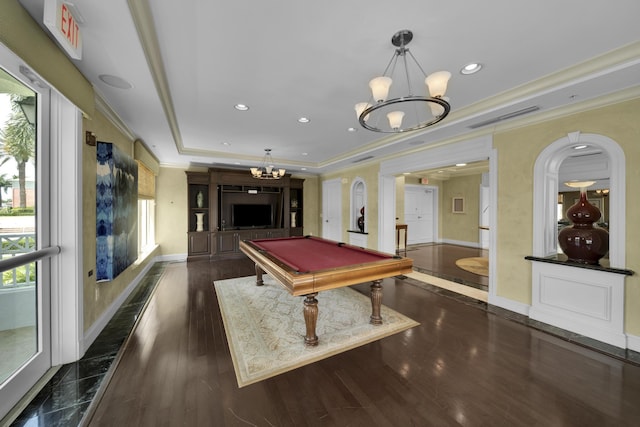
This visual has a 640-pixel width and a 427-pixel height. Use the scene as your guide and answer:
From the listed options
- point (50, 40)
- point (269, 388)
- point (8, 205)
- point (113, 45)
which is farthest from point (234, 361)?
point (50, 40)

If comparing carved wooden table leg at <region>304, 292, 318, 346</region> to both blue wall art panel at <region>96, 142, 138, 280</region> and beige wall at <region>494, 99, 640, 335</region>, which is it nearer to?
blue wall art panel at <region>96, 142, 138, 280</region>

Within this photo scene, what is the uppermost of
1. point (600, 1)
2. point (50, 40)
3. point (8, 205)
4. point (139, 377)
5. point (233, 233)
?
point (600, 1)

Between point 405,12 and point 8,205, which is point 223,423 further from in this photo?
point 405,12

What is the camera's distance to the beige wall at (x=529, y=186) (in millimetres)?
2219

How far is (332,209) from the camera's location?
717cm

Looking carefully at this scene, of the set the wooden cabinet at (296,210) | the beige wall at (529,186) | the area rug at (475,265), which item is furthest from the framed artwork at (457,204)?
the beige wall at (529,186)

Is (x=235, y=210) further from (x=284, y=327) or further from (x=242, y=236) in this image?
(x=284, y=327)

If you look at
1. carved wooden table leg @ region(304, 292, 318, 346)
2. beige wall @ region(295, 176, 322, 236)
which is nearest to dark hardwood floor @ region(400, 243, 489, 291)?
beige wall @ region(295, 176, 322, 236)

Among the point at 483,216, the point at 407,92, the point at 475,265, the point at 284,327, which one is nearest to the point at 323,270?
the point at 284,327

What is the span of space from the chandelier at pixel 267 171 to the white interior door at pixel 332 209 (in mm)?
1995

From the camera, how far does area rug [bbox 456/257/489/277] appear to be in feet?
15.6

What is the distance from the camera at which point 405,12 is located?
1.52 metres

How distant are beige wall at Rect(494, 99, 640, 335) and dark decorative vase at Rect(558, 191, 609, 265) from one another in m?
0.26

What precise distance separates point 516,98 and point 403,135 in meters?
1.53
